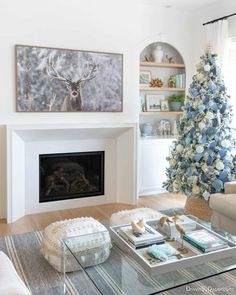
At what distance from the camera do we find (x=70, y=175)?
4312 mm

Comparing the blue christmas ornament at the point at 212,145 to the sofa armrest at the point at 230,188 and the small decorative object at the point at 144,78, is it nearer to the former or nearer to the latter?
the sofa armrest at the point at 230,188

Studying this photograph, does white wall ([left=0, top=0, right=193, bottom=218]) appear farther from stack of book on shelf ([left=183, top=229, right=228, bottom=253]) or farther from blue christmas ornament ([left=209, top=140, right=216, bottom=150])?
stack of book on shelf ([left=183, top=229, right=228, bottom=253])

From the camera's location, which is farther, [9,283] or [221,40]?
[221,40]

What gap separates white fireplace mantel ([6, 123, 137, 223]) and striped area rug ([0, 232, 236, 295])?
27.4 inches

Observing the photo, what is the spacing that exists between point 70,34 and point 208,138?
2051 millimetres

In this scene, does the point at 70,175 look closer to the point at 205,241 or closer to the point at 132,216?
the point at 132,216

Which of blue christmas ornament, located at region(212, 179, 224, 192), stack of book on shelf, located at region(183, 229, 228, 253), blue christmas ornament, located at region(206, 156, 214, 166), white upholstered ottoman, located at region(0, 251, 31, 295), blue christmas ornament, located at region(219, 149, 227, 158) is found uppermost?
blue christmas ornament, located at region(219, 149, 227, 158)

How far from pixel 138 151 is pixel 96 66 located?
126cm

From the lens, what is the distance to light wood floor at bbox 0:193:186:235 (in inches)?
141

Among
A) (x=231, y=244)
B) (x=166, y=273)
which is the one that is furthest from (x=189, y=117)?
(x=166, y=273)

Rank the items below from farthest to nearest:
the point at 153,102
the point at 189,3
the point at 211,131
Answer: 1. the point at 153,102
2. the point at 189,3
3. the point at 211,131

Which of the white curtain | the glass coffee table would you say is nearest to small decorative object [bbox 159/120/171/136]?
the white curtain

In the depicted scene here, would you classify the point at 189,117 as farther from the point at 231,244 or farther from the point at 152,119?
the point at 231,244

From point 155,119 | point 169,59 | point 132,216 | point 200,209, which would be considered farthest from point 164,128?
point 132,216
